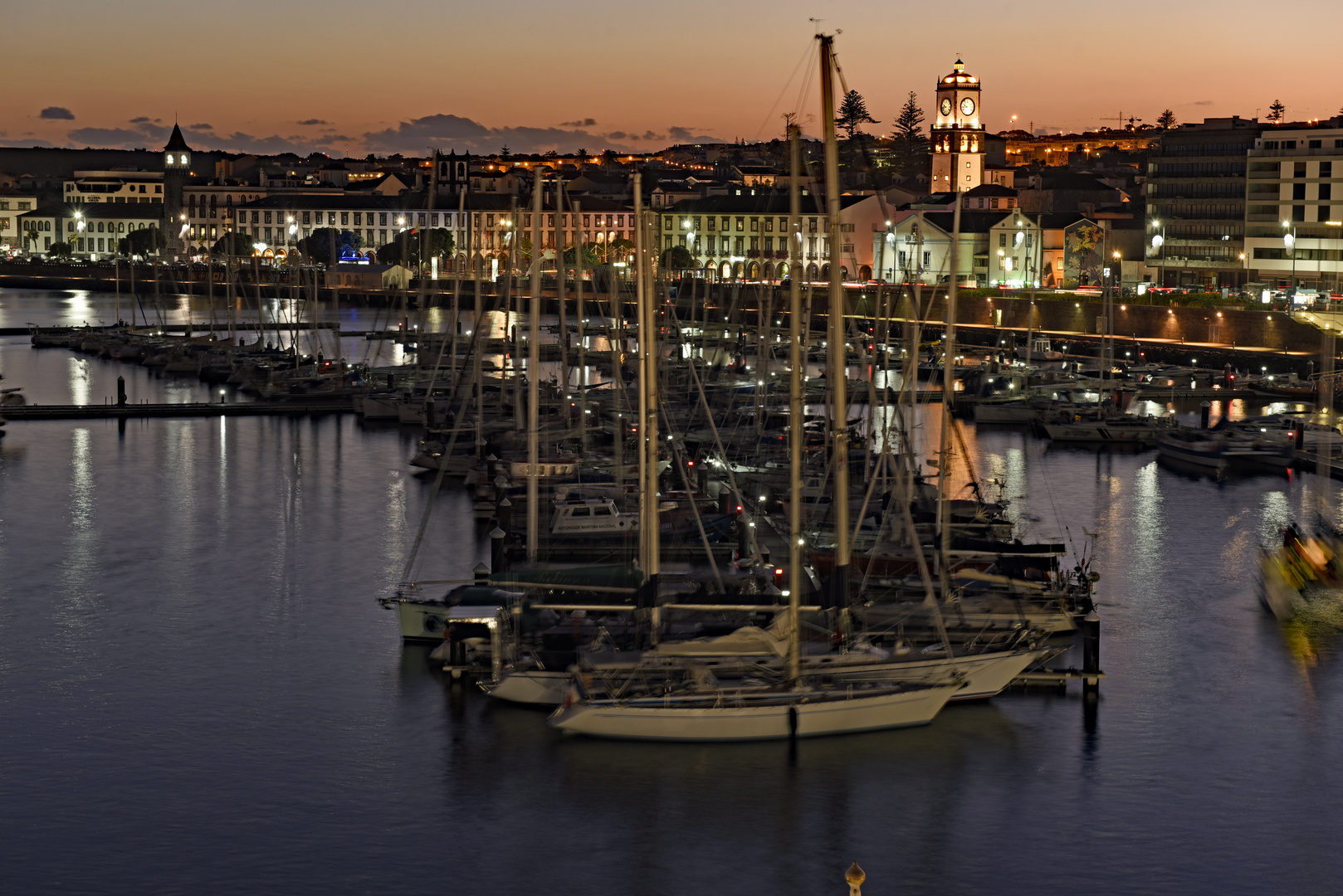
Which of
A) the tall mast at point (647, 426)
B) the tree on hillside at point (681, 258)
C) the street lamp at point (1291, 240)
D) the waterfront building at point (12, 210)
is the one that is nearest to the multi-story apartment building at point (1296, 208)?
the street lamp at point (1291, 240)

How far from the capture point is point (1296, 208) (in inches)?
2394

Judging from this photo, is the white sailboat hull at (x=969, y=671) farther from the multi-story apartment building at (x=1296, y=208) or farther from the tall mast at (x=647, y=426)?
the multi-story apartment building at (x=1296, y=208)

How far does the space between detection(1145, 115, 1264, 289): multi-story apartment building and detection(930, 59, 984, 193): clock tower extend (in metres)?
15.1

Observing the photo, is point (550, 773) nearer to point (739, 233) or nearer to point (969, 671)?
point (969, 671)

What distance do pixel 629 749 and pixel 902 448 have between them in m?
7.91

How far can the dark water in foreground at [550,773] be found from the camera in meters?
12.9

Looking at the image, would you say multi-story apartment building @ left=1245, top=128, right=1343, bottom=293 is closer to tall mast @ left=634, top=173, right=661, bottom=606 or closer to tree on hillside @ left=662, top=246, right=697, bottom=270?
tree on hillside @ left=662, top=246, right=697, bottom=270

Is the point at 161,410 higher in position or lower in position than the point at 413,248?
lower

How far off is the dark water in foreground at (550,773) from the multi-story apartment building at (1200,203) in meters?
44.5

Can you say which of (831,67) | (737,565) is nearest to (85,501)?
(737,565)

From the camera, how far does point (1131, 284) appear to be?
67.3 metres

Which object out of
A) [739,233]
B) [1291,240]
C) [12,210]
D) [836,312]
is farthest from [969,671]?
[12,210]

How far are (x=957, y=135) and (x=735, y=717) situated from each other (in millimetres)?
71149

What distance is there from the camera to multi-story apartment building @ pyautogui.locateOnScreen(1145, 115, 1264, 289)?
63.2 m
